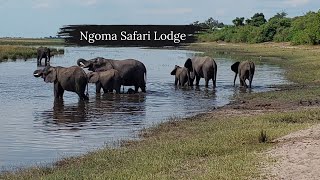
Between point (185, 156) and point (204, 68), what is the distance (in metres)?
16.9

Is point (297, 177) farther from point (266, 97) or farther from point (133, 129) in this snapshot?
point (266, 97)

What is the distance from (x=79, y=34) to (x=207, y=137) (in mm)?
32665

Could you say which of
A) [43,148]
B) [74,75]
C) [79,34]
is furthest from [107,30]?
[43,148]

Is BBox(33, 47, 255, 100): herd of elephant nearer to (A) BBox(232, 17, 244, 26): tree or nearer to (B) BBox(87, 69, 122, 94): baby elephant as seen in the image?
(B) BBox(87, 69, 122, 94): baby elephant

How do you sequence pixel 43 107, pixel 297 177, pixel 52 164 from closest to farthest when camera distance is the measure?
pixel 297 177, pixel 52 164, pixel 43 107

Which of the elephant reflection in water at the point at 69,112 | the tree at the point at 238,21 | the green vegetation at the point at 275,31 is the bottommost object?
the elephant reflection in water at the point at 69,112

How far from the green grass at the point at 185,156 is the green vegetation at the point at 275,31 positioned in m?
48.3

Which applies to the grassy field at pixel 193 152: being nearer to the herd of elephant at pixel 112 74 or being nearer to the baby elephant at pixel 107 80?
the herd of elephant at pixel 112 74

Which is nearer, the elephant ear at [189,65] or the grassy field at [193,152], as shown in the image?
the grassy field at [193,152]

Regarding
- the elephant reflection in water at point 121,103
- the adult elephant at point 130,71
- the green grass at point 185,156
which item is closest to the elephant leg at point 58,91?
the elephant reflection in water at point 121,103

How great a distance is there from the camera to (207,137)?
12617 mm

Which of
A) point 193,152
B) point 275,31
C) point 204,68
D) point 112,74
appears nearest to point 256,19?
A: point 275,31

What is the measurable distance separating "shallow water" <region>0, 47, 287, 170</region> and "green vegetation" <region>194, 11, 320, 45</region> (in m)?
35.4

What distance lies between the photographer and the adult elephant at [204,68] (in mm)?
27328
